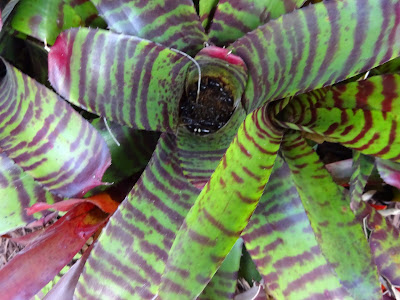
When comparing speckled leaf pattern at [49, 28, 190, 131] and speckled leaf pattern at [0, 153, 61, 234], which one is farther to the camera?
speckled leaf pattern at [0, 153, 61, 234]

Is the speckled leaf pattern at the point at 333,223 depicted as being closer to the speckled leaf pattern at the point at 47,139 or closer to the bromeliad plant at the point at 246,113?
the bromeliad plant at the point at 246,113

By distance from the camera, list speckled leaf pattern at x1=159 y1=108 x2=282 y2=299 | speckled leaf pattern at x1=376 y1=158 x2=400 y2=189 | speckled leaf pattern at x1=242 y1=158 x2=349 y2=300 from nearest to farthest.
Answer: speckled leaf pattern at x1=159 y1=108 x2=282 y2=299 < speckled leaf pattern at x1=242 y1=158 x2=349 y2=300 < speckled leaf pattern at x1=376 y1=158 x2=400 y2=189

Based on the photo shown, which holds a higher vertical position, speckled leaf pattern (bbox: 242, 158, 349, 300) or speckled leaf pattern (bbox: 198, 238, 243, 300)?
speckled leaf pattern (bbox: 242, 158, 349, 300)

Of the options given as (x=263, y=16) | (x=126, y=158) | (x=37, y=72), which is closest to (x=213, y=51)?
(x=263, y=16)

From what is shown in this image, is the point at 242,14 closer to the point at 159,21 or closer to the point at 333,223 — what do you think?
the point at 159,21

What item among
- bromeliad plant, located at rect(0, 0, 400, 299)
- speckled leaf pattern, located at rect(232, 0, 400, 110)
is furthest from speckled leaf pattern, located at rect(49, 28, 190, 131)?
speckled leaf pattern, located at rect(232, 0, 400, 110)

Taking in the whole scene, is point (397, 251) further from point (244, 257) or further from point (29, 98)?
point (29, 98)

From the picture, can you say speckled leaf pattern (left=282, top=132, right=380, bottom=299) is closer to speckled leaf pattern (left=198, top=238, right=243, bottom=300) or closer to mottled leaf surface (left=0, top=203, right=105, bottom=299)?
speckled leaf pattern (left=198, top=238, right=243, bottom=300)
